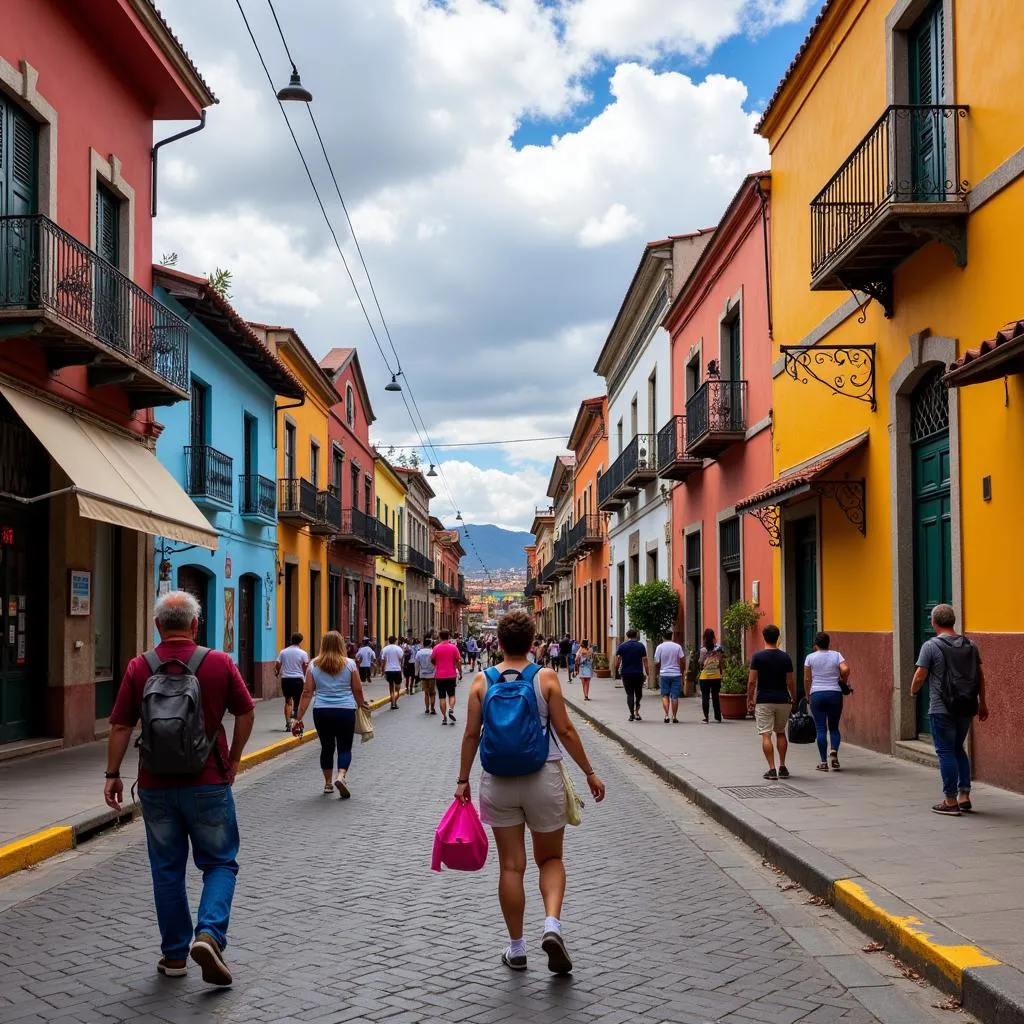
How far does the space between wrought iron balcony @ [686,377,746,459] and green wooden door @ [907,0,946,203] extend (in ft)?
24.4

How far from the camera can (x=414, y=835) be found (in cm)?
871

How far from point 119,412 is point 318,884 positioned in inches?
382

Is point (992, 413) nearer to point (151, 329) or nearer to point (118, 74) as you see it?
point (151, 329)

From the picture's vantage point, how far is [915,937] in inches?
204

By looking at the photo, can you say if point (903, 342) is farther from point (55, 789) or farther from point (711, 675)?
point (55, 789)

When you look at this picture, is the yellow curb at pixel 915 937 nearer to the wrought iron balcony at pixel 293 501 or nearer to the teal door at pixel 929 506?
the teal door at pixel 929 506

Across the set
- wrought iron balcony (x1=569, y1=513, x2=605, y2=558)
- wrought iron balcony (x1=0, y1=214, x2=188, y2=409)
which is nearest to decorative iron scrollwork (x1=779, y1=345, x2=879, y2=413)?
wrought iron balcony (x1=0, y1=214, x2=188, y2=409)

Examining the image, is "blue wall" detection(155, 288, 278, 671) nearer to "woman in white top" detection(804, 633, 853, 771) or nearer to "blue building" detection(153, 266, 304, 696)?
"blue building" detection(153, 266, 304, 696)

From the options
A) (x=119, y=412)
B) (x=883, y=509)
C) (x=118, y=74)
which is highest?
(x=118, y=74)

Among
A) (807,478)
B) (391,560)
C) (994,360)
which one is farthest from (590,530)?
(994,360)

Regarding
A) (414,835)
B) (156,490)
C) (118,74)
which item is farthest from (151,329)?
(414,835)

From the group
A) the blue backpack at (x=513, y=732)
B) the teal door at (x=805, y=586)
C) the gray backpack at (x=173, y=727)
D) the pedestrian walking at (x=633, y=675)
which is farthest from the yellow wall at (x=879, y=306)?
the gray backpack at (x=173, y=727)

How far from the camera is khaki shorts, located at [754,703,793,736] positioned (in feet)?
35.5

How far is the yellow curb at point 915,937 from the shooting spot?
187 inches
